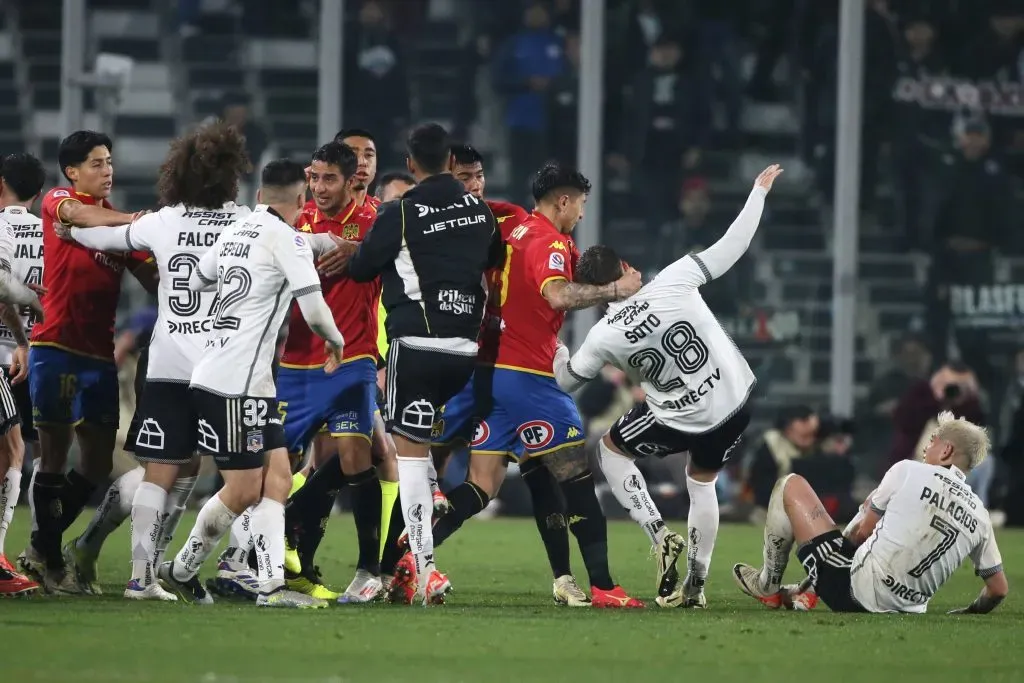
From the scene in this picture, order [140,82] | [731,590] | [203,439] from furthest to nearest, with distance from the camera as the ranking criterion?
[140,82]
[731,590]
[203,439]

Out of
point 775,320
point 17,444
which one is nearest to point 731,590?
point 17,444

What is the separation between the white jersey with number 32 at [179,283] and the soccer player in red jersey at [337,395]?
911 mm

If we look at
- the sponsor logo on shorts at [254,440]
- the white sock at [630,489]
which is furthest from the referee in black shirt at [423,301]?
the white sock at [630,489]

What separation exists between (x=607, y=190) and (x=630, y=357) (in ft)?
34.5

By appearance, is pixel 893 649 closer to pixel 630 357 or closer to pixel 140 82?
pixel 630 357

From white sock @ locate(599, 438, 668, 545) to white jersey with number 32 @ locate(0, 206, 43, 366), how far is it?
124 inches

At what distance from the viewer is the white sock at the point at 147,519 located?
831 centimetres

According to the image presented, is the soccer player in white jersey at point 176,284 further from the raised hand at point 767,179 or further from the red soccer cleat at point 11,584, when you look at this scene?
the raised hand at point 767,179

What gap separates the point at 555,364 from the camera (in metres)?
9.01

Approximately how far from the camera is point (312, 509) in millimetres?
9234

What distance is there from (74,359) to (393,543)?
1.89m

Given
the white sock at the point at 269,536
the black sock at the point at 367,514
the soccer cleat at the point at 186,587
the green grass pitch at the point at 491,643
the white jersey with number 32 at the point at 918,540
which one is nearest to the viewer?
the green grass pitch at the point at 491,643

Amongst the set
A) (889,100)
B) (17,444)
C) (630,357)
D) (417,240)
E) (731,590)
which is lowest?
(731,590)

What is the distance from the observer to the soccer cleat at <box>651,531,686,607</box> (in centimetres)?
876
